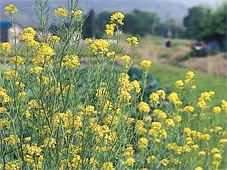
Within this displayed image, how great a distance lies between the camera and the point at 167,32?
1235 inches

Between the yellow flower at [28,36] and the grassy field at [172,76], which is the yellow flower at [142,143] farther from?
the grassy field at [172,76]

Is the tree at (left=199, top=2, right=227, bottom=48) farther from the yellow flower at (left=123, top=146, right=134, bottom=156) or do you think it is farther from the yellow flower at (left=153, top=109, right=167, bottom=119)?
the yellow flower at (left=123, top=146, right=134, bottom=156)

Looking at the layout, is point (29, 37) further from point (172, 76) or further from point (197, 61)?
point (197, 61)

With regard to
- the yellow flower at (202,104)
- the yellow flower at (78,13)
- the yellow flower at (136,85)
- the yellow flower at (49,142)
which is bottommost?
the yellow flower at (202,104)

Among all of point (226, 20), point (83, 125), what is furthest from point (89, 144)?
point (226, 20)

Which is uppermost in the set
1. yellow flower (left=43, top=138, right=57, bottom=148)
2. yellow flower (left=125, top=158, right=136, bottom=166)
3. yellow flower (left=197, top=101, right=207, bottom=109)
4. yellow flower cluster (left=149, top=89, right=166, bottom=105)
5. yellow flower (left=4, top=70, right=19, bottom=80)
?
yellow flower (left=4, top=70, right=19, bottom=80)

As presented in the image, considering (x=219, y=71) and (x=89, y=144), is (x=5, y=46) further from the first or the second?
(x=219, y=71)

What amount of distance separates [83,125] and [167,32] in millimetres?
28229

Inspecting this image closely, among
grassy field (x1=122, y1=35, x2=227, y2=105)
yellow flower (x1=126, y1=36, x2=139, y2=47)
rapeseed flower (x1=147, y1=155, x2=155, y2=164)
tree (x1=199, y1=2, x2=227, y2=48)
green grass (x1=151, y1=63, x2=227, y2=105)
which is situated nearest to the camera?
yellow flower (x1=126, y1=36, x2=139, y2=47)

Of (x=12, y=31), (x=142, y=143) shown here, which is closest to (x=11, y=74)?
(x=12, y=31)

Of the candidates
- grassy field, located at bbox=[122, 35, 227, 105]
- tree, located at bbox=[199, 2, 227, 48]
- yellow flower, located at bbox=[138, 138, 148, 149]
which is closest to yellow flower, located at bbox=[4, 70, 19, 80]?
yellow flower, located at bbox=[138, 138, 148, 149]

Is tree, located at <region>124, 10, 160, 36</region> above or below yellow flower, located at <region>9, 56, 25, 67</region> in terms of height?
below

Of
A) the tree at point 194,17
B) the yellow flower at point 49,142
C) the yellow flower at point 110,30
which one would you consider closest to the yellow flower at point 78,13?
the yellow flower at point 110,30

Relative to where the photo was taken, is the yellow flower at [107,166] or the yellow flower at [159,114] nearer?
the yellow flower at [107,166]
